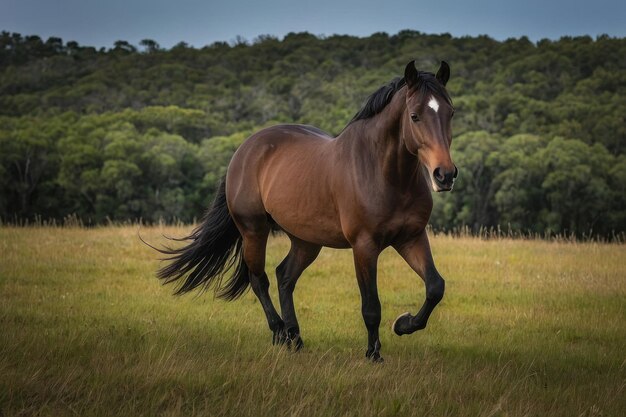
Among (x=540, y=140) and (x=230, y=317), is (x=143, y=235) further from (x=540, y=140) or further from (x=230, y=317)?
(x=540, y=140)

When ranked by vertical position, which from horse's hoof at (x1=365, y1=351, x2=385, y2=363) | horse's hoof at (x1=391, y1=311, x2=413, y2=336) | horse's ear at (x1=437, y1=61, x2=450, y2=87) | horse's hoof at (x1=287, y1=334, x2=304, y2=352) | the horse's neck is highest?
horse's ear at (x1=437, y1=61, x2=450, y2=87)

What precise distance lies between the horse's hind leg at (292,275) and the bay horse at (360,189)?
0.01 metres

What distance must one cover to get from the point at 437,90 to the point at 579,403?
258cm

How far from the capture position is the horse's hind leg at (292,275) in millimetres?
7223

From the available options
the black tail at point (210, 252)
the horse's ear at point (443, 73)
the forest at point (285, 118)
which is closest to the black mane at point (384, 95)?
the horse's ear at point (443, 73)

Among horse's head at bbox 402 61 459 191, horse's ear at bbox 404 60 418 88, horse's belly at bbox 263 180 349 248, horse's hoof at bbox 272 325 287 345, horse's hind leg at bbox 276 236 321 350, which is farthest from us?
horse's hind leg at bbox 276 236 321 350

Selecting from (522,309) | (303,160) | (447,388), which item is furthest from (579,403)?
(522,309)

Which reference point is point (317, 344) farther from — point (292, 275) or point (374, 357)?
point (374, 357)

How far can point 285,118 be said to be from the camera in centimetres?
6431

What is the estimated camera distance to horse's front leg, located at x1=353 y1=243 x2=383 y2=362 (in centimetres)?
586

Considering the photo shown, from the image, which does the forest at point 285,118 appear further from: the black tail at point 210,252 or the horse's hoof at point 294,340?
the horse's hoof at point 294,340

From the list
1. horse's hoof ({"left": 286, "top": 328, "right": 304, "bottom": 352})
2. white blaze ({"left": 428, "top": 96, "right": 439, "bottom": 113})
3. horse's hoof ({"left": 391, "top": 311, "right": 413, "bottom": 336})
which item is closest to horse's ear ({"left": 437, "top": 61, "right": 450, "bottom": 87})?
white blaze ({"left": 428, "top": 96, "right": 439, "bottom": 113})

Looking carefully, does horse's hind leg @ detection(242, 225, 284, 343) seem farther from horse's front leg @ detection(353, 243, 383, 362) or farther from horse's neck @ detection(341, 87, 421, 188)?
horse's neck @ detection(341, 87, 421, 188)

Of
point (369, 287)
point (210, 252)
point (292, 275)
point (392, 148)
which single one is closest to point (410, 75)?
point (392, 148)
